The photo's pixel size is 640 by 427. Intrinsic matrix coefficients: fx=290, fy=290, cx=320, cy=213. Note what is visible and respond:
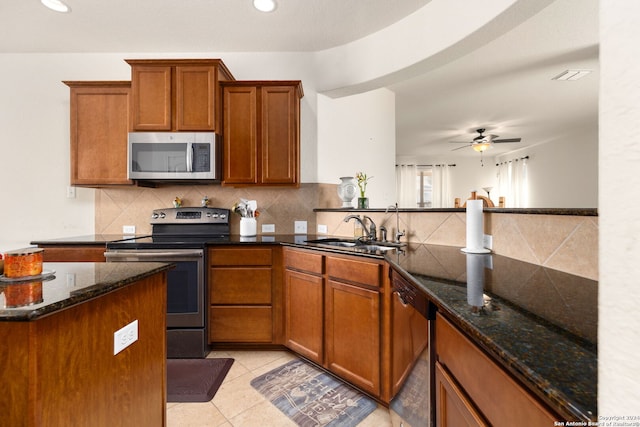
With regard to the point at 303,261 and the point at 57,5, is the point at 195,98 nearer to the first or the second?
the point at 57,5

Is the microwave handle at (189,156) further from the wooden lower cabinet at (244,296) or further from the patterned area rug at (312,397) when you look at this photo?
the patterned area rug at (312,397)

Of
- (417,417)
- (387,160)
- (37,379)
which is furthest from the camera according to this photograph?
(387,160)

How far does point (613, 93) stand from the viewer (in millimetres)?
318

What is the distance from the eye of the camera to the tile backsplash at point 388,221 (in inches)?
44.7

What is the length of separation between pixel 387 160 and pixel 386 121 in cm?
46

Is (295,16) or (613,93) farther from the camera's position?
(295,16)

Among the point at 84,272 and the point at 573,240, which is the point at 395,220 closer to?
the point at 573,240

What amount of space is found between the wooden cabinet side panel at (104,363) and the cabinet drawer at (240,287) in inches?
42.3

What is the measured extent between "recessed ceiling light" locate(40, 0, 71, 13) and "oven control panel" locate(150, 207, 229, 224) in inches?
68.5

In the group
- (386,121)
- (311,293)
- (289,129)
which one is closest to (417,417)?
(311,293)

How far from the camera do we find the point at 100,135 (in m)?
2.58

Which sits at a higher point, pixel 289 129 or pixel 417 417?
pixel 289 129

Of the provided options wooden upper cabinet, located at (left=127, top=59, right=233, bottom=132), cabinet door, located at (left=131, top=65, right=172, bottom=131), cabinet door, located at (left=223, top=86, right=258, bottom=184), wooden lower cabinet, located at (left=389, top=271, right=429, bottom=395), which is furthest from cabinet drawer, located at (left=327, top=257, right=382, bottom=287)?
cabinet door, located at (left=131, top=65, right=172, bottom=131)

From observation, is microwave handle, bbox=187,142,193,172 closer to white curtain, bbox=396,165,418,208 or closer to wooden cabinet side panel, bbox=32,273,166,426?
wooden cabinet side panel, bbox=32,273,166,426
